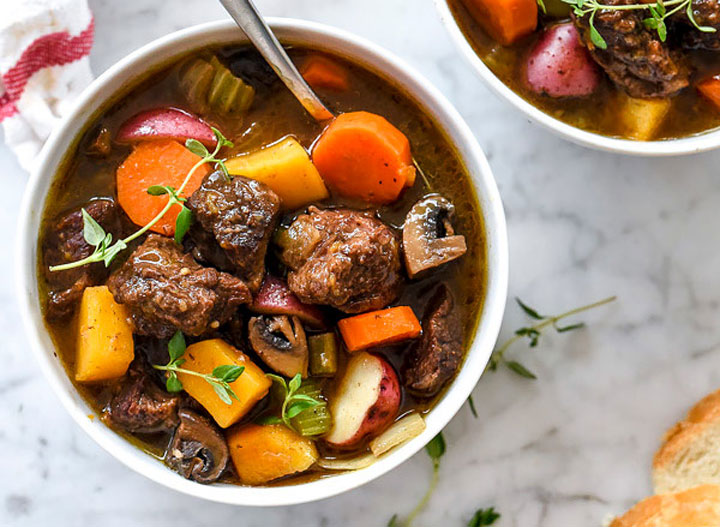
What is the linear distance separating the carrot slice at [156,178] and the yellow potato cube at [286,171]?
0.12 metres

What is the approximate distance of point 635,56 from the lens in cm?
263

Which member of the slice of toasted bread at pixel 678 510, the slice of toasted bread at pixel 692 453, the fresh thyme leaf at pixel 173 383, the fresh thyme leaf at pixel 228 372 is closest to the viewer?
the fresh thyme leaf at pixel 228 372

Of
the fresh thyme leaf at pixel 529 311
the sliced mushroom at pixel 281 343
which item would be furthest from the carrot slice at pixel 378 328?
the fresh thyme leaf at pixel 529 311

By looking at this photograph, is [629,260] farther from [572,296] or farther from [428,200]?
[428,200]

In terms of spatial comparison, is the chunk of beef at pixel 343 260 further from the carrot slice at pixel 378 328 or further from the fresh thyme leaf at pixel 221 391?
the fresh thyme leaf at pixel 221 391

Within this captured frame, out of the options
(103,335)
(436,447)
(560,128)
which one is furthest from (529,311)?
(103,335)

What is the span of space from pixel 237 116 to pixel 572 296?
1.29 m

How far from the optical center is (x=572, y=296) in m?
3.16

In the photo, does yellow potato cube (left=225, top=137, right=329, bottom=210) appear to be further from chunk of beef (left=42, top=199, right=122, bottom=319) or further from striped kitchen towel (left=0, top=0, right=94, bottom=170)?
striped kitchen towel (left=0, top=0, right=94, bottom=170)

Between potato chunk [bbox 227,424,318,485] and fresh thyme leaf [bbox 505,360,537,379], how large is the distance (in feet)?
2.64

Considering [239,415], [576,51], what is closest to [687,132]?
[576,51]

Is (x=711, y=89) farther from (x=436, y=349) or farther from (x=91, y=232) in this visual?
(x=91, y=232)

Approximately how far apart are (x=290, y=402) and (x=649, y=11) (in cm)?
149

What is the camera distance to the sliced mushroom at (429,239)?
8.59ft
